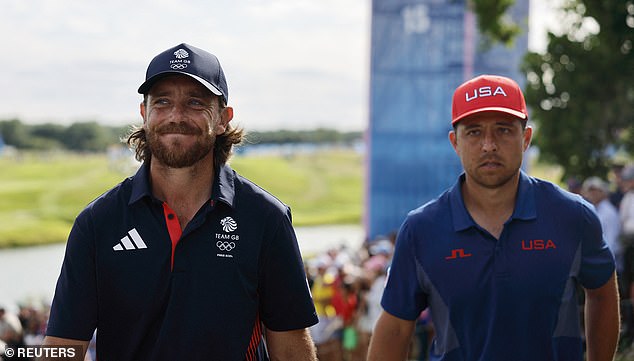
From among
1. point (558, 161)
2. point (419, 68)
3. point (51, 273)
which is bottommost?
point (51, 273)

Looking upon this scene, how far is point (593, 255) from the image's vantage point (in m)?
3.52

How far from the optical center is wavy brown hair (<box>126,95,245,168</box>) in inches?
136

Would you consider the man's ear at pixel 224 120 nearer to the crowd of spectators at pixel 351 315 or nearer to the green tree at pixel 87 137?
the crowd of spectators at pixel 351 315

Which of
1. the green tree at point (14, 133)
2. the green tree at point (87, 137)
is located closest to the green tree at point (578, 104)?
the green tree at point (87, 137)

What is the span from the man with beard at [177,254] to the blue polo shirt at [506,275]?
57 cm

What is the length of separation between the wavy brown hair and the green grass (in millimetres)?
42019

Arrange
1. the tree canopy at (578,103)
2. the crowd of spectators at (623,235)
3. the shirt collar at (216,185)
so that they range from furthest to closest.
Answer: the tree canopy at (578,103) < the crowd of spectators at (623,235) < the shirt collar at (216,185)

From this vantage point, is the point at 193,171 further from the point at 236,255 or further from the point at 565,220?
the point at 565,220

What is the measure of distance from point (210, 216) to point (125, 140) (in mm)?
674

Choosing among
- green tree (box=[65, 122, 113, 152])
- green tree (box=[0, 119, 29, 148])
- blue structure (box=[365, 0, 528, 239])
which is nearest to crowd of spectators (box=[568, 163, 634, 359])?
blue structure (box=[365, 0, 528, 239])

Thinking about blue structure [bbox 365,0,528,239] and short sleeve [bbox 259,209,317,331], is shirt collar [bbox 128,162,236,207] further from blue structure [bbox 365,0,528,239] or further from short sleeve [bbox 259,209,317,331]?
blue structure [bbox 365,0,528,239]

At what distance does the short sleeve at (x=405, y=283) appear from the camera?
3.58m

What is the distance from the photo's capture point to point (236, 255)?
125 inches

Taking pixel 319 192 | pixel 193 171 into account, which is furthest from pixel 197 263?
pixel 319 192
